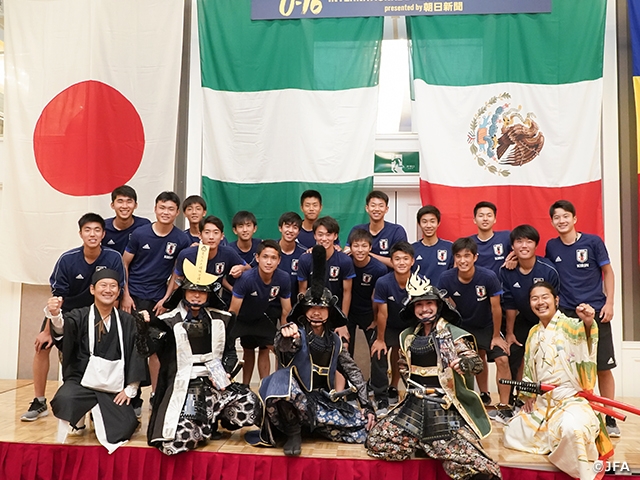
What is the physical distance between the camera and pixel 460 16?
5.57 meters

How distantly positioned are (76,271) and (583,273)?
12.8 feet

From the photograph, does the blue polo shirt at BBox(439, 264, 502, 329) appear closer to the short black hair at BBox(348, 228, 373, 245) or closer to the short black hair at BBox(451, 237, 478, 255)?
the short black hair at BBox(451, 237, 478, 255)

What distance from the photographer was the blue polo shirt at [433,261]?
4.64 m

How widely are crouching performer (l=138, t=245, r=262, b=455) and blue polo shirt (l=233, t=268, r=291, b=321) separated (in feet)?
1.82

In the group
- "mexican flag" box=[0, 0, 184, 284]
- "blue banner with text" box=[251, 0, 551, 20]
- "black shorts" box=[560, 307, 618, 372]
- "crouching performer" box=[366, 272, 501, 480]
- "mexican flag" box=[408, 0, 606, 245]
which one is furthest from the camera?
"mexican flag" box=[0, 0, 184, 284]

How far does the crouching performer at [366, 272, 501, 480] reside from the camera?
3154mm

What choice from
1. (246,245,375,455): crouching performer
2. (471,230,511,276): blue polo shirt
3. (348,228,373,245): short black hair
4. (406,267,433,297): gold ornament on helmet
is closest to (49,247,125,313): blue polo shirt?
(246,245,375,455): crouching performer

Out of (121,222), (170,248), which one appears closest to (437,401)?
(170,248)

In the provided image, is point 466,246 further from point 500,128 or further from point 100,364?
point 100,364

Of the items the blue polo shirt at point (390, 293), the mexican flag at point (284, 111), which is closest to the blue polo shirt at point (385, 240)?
the blue polo shirt at point (390, 293)

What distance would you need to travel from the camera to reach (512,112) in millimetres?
5500

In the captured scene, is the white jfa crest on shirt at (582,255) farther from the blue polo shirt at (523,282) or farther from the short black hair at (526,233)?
the short black hair at (526,233)

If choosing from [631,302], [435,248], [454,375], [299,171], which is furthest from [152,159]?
[631,302]

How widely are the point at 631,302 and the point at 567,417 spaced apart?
296 centimetres
